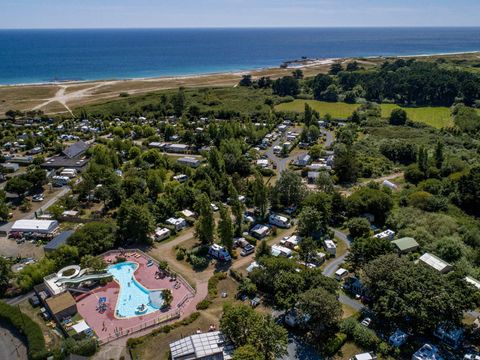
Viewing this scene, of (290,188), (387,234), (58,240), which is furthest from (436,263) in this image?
(58,240)

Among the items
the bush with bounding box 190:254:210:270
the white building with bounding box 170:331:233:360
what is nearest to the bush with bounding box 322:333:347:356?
the white building with bounding box 170:331:233:360

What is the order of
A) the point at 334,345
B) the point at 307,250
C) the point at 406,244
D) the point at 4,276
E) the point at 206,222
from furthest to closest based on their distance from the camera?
the point at 206,222, the point at 406,244, the point at 307,250, the point at 4,276, the point at 334,345

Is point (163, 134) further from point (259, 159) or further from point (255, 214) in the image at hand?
point (255, 214)

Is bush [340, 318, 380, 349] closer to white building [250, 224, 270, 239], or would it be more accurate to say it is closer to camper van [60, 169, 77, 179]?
white building [250, 224, 270, 239]

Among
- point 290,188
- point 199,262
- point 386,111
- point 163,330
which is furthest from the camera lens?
point 386,111

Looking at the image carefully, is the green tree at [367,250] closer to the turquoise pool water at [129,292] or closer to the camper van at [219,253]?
the camper van at [219,253]

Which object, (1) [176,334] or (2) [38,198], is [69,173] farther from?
(1) [176,334]

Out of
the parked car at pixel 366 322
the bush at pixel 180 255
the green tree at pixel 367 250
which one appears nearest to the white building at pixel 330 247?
the green tree at pixel 367 250
